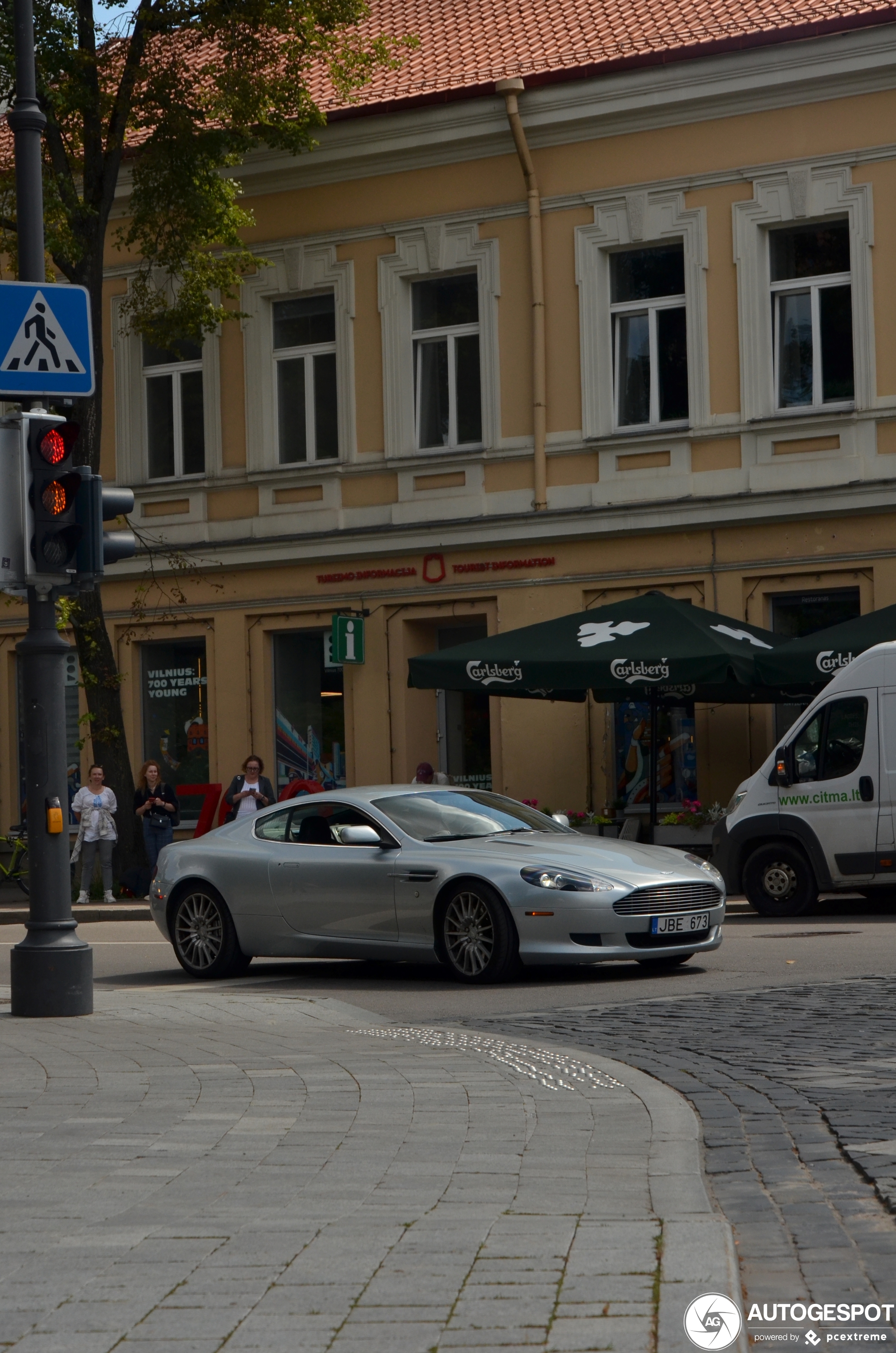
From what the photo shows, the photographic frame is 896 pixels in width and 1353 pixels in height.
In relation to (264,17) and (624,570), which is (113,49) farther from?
(624,570)

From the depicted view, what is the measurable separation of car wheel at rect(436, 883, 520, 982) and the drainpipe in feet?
39.7

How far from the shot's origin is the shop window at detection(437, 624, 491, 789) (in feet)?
84.8

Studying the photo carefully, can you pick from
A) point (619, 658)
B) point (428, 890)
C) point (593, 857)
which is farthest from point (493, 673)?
point (593, 857)

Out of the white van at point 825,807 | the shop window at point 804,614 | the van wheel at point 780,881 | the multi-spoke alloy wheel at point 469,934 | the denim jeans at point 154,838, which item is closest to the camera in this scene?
the multi-spoke alloy wheel at point 469,934

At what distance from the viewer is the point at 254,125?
25.0 metres

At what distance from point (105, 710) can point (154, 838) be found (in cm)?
178

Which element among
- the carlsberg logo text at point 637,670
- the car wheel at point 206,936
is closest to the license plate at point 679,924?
the car wheel at point 206,936

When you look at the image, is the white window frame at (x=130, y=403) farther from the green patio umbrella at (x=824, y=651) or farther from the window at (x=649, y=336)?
the green patio umbrella at (x=824, y=651)

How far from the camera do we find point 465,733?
2600 centimetres

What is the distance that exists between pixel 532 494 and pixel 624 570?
161 centimetres

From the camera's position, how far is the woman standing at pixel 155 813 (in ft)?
82.0

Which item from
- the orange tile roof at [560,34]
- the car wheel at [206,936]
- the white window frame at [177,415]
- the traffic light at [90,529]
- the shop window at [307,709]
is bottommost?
the car wheel at [206,936]

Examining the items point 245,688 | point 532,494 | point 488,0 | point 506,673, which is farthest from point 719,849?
point 488,0

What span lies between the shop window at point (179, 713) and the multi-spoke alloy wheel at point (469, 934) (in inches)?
579
